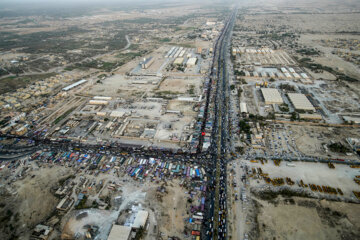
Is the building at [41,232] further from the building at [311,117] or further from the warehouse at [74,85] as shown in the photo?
the building at [311,117]

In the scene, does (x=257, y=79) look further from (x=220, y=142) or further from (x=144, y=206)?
(x=144, y=206)

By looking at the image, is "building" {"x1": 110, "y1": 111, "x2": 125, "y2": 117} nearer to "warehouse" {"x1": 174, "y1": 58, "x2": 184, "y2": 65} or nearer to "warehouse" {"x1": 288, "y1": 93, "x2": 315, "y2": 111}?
"warehouse" {"x1": 174, "y1": 58, "x2": 184, "y2": 65}

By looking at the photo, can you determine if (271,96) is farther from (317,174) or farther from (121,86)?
(121,86)

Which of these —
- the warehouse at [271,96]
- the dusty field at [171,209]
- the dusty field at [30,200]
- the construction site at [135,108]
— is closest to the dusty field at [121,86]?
the construction site at [135,108]

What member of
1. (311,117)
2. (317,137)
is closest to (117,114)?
(317,137)

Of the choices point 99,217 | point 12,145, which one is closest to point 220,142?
point 99,217
